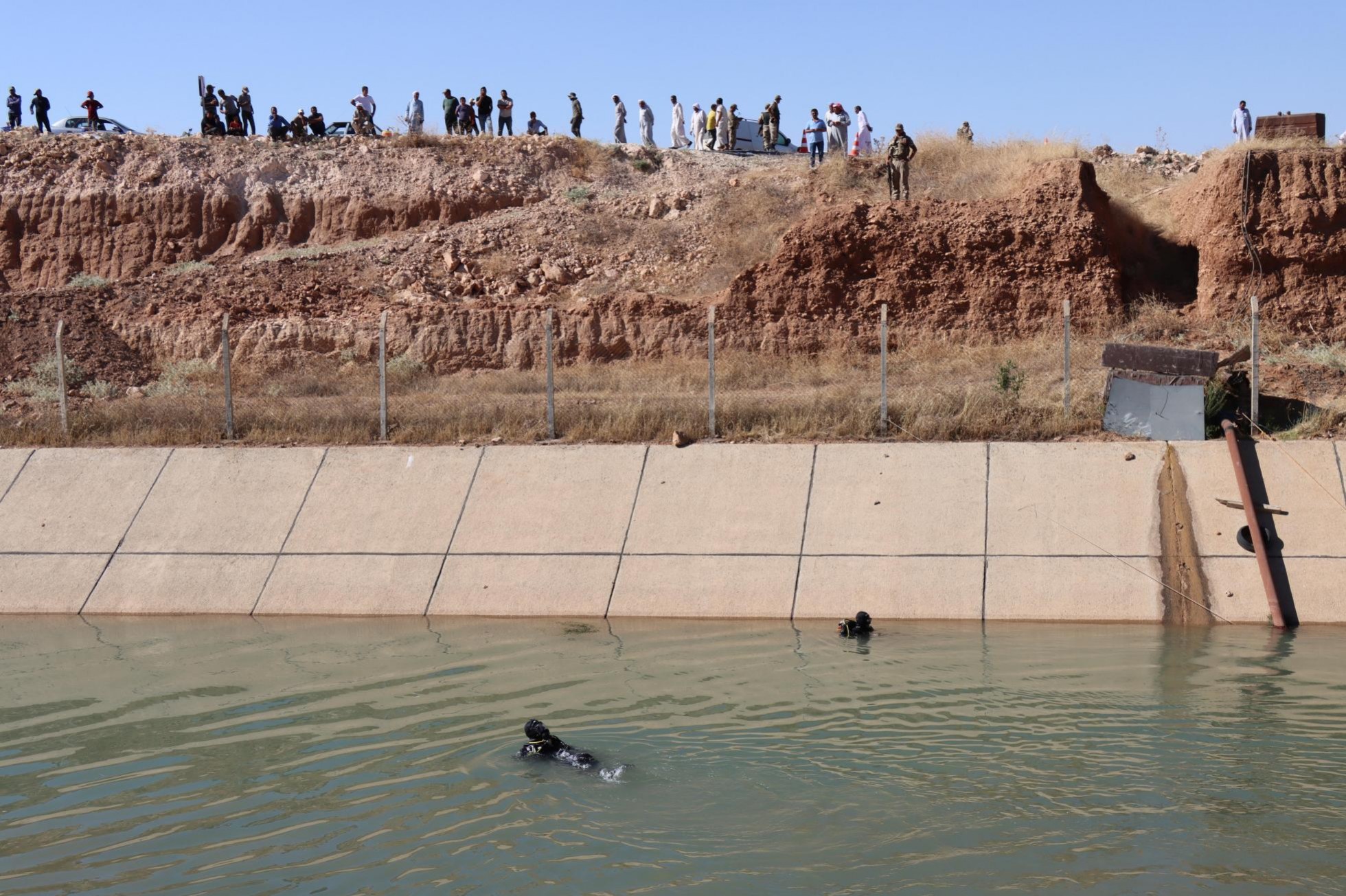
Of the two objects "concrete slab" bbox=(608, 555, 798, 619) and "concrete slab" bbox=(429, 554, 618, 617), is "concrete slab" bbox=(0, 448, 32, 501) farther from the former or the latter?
"concrete slab" bbox=(608, 555, 798, 619)

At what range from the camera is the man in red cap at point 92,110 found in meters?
40.5

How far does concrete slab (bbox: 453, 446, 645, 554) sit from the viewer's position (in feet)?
48.9

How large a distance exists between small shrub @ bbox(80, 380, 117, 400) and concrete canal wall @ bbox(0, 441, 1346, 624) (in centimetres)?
921

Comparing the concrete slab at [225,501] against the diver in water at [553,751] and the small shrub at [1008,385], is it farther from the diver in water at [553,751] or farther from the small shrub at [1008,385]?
the small shrub at [1008,385]

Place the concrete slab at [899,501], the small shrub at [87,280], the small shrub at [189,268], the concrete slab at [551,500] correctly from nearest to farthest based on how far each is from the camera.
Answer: the concrete slab at [899,501]
the concrete slab at [551,500]
the small shrub at [189,268]
the small shrub at [87,280]

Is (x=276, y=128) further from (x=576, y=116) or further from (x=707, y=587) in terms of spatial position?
(x=707, y=587)

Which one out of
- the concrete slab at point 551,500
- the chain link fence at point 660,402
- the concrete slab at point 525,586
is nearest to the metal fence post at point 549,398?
the chain link fence at point 660,402

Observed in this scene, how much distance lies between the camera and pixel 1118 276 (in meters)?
24.6

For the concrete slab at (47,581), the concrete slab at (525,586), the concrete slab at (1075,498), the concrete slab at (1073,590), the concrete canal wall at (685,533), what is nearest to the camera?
the concrete slab at (1073,590)

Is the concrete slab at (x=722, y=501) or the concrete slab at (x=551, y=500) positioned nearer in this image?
the concrete slab at (x=722, y=501)

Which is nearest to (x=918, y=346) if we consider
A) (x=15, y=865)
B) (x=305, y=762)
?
(x=305, y=762)

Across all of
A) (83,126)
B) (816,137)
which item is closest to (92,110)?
(83,126)

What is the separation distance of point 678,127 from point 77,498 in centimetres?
2763

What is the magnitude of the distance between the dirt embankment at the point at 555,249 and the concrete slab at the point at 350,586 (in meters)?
12.2
